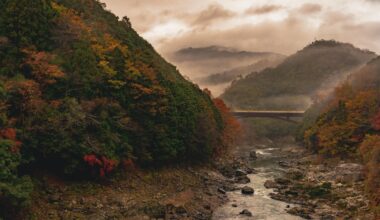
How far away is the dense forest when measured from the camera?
3672cm

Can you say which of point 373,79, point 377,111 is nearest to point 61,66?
point 377,111

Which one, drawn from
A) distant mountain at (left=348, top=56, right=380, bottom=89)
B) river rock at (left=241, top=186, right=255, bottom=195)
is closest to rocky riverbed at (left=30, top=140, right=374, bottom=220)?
river rock at (left=241, top=186, right=255, bottom=195)

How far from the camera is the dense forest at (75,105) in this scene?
3672 cm

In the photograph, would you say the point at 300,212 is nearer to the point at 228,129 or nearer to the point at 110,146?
the point at 110,146

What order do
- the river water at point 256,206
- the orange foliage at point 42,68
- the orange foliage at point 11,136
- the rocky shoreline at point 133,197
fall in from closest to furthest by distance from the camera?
the orange foliage at point 11,136 < the rocky shoreline at point 133,197 < the orange foliage at point 42,68 < the river water at point 256,206

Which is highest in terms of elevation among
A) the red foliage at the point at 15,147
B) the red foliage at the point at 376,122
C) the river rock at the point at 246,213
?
the red foliage at the point at 376,122

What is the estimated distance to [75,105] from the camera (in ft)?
138

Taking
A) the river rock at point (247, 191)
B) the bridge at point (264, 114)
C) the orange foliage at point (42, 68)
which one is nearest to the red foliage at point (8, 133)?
the orange foliage at point (42, 68)

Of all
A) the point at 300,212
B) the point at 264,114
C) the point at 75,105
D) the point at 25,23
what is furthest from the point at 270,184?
the point at 264,114

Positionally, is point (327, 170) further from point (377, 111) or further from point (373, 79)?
point (373, 79)

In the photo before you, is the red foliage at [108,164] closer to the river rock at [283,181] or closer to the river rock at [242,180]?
the river rock at [242,180]

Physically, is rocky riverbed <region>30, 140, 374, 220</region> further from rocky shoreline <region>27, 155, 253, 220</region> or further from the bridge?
the bridge

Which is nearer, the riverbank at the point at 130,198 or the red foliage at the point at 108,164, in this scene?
the riverbank at the point at 130,198

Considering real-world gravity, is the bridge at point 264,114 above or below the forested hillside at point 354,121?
above
